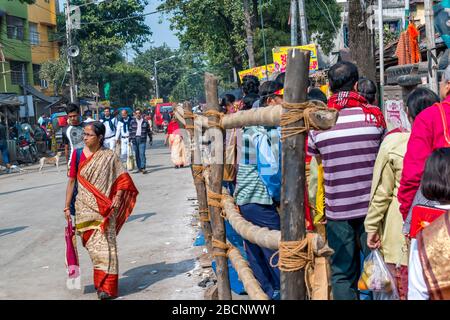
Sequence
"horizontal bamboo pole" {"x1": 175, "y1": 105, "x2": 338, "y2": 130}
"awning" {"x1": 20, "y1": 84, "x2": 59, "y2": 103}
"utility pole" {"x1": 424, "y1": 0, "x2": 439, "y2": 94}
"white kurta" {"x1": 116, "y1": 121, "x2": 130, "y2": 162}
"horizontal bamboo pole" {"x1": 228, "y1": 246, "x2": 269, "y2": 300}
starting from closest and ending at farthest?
"horizontal bamboo pole" {"x1": 175, "y1": 105, "x2": 338, "y2": 130} < "horizontal bamboo pole" {"x1": 228, "y1": 246, "x2": 269, "y2": 300} < "utility pole" {"x1": 424, "y1": 0, "x2": 439, "y2": 94} < "white kurta" {"x1": 116, "y1": 121, "x2": 130, "y2": 162} < "awning" {"x1": 20, "y1": 84, "x2": 59, "y2": 103}

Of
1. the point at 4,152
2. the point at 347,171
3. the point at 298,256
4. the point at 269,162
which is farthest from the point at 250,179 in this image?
the point at 4,152

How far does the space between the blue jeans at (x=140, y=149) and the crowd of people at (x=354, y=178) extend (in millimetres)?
11665

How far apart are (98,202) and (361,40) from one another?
641 cm

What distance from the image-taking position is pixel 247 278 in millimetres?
4105

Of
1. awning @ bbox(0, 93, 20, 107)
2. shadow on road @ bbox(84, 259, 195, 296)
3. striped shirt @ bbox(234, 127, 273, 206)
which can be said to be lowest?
shadow on road @ bbox(84, 259, 195, 296)

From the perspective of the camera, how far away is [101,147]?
659cm

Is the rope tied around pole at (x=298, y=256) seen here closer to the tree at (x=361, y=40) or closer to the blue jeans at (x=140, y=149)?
the tree at (x=361, y=40)

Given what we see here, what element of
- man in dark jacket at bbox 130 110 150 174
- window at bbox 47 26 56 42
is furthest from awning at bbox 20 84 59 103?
man in dark jacket at bbox 130 110 150 174

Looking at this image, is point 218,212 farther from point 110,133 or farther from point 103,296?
point 110,133

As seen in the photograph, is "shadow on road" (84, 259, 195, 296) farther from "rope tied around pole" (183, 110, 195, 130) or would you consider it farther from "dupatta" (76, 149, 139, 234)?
"rope tied around pole" (183, 110, 195, 130)

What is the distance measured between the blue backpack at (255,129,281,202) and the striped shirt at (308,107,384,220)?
0.62 metres

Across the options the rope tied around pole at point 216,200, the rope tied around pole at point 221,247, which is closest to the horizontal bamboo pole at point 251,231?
the rope tied around pole at point 216,200

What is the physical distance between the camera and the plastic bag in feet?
13.1
